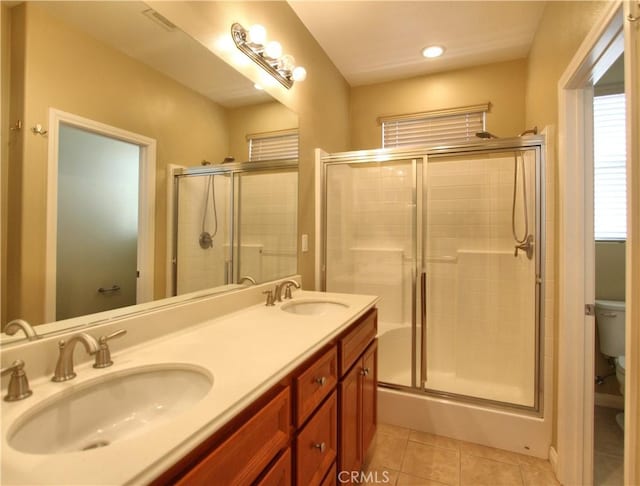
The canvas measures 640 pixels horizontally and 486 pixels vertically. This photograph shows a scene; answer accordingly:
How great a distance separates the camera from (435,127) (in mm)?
2791

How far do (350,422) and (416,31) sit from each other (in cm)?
243

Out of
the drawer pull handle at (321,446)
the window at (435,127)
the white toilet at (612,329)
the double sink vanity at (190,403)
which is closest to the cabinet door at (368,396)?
the double sink vanity at (190,403)

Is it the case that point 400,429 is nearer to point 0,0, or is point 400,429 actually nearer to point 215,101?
point 215,101

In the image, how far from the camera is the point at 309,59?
2.25 metres

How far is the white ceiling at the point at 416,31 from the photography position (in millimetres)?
1992

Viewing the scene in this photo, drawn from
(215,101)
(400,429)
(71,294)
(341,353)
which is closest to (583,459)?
(400,429)

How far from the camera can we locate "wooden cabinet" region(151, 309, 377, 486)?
66cm

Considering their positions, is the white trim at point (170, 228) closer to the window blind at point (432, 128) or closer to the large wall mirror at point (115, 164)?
the large wall mirror at point (115, 164)

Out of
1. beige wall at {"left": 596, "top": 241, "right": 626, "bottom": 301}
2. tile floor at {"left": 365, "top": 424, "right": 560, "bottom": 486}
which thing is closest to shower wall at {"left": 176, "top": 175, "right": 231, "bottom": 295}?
tile floor at {"left": 365, "top": 424, "right": 560, "bottom": 486}

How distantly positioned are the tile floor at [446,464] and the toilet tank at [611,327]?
0.97 metres

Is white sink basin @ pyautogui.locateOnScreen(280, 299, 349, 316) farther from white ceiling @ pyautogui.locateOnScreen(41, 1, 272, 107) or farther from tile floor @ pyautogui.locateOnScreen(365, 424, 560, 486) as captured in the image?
white ceiling @ pyautogui.locateOnScreen(41, 1, 272, 107)

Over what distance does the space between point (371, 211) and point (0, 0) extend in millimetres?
2327

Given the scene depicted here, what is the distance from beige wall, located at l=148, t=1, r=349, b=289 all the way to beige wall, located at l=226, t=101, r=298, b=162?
0.09m

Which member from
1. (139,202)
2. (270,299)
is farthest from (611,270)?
(139,202)
